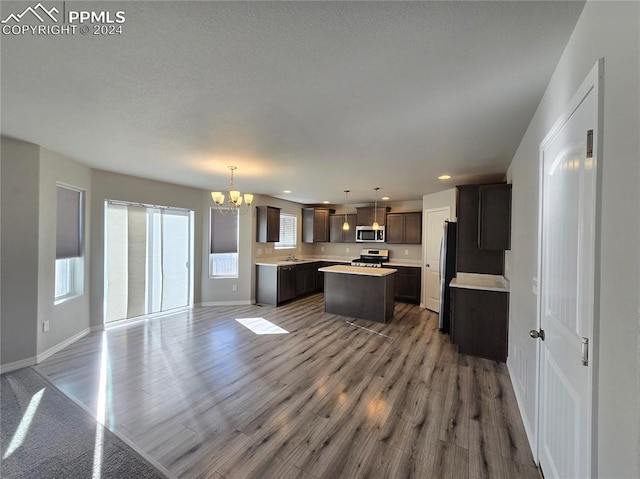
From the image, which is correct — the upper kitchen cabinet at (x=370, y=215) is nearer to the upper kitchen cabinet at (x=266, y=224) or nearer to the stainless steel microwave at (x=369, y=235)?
the stainless steel microwave at (x=369, y=235)

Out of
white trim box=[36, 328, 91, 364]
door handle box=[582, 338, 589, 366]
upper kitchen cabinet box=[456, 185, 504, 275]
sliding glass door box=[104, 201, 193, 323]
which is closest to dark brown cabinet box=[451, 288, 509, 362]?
upper kitchen cabinet box=[456, 185, 504, 275]

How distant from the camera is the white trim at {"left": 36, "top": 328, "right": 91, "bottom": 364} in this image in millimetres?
3181

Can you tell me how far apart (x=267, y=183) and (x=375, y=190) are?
2226 mm

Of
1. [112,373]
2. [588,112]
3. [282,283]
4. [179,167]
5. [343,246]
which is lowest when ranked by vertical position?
[112,373]

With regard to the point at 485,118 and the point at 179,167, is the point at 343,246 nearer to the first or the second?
the point at 179,167

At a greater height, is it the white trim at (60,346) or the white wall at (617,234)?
the white wall at (617,234)

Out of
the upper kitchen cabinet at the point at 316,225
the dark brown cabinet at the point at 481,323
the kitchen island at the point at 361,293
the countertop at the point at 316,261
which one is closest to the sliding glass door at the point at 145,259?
the countertop at the point at 316,261

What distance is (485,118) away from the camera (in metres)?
2.23

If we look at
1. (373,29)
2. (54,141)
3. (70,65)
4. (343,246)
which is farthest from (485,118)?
(343,246)

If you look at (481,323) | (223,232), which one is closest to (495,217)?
(481,323)

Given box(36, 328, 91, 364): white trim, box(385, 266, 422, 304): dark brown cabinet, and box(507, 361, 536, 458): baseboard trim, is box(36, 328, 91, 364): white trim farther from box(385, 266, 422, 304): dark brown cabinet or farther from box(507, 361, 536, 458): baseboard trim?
box(385, 266, 422, 304): dark brown cabinet

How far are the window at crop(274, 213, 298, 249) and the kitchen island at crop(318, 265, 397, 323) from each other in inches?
90.1

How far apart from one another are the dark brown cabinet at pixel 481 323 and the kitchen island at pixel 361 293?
1392 millimetres

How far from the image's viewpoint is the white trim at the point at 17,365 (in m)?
2.92
